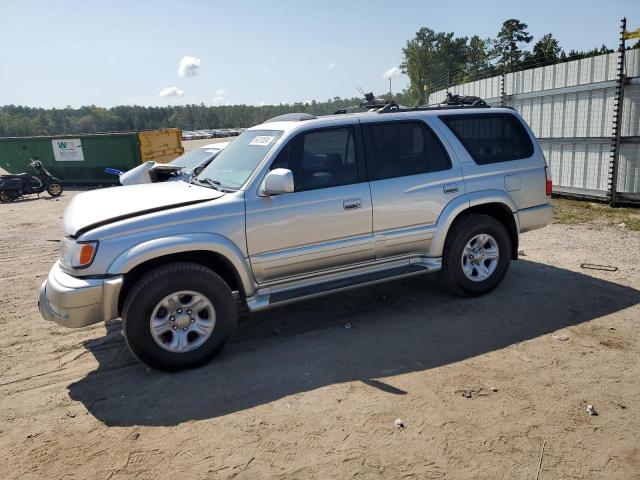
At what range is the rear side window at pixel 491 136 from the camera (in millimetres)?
5184

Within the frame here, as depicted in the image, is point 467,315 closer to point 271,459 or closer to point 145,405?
point 271,459

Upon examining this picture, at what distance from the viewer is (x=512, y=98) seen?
38.4ft

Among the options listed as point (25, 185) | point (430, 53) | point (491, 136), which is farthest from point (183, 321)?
point (430, 53)

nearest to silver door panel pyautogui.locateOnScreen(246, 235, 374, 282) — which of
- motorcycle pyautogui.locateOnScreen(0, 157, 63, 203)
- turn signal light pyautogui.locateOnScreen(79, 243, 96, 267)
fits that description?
turn signal light pyautogui.locateOnScreen(79, 243, 96, 267)

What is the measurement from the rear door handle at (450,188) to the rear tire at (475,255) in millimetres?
342

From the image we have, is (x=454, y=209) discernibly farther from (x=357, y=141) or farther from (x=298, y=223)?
(x=298, y=223)

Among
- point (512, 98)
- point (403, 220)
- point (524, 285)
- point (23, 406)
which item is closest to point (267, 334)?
point (403, 220)

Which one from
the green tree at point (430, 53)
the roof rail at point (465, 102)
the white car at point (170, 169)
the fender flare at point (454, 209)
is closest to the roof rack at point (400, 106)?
the roof rail at point (465, 102)

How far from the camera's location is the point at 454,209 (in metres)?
4.95

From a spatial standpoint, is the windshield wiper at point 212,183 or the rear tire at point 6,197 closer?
the windshield wiper at point 212,183

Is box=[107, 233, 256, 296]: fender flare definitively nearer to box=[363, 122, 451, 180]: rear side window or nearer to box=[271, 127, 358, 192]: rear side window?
box=[271, 127, 358, 192]: rear side window

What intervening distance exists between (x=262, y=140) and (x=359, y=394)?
2476 mm

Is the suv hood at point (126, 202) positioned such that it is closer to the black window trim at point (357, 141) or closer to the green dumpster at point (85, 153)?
the black window trim at point (357, 141)

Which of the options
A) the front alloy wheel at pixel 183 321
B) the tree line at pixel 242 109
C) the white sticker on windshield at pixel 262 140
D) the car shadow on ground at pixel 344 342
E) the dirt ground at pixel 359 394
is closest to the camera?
the dirt ground at pixel 359 394
